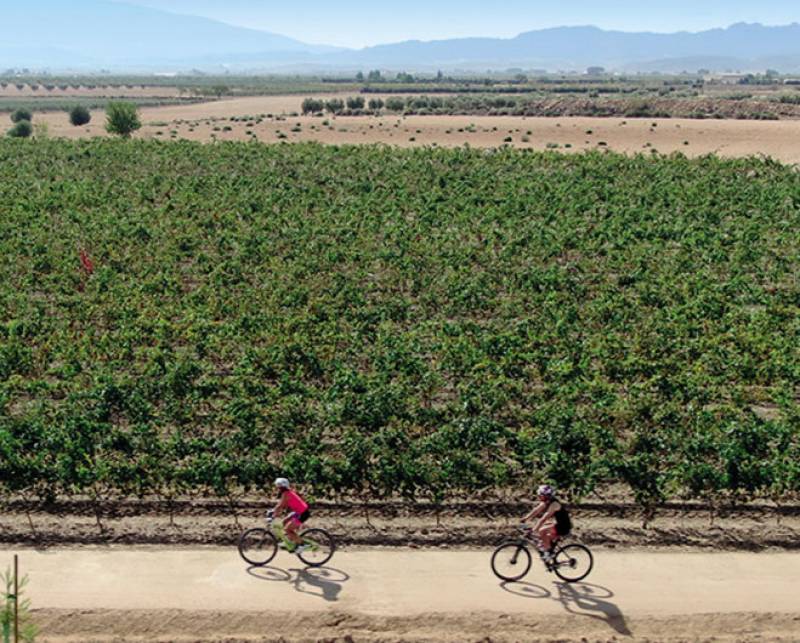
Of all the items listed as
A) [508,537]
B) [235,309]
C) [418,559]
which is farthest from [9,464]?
[235,309]

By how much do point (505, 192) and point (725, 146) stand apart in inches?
1465

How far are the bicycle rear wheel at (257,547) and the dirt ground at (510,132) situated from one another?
59118 millimetres

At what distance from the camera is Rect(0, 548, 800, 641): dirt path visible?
13453mm

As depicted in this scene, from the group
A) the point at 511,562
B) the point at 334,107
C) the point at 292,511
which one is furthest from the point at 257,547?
the point at 334,107

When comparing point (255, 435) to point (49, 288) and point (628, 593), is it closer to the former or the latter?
point (628, 593)

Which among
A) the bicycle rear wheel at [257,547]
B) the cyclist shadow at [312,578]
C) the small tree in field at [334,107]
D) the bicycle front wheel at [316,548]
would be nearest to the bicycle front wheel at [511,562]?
the cyclist shadow at [312,578]

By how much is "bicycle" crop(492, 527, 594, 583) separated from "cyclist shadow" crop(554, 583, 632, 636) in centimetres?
21

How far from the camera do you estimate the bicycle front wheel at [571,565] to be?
47.3 ft

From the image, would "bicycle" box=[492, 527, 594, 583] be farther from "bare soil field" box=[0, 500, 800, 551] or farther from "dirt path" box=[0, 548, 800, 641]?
"bare soil field" box=[0, 500, 800, 551]

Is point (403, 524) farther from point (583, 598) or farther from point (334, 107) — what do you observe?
point (334, 107)

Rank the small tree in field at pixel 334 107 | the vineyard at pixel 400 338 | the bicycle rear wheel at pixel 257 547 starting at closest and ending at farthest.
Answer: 1. the bicycle rear wheel at pixel 257 547
2. the vineyard at pixel 400 338
3. the small tree in field at pixel 334 107

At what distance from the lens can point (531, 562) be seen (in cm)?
Result: 1465

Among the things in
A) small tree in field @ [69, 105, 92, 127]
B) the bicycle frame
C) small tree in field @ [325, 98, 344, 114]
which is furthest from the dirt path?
small tree in field @ [325, 98, 344, 114]

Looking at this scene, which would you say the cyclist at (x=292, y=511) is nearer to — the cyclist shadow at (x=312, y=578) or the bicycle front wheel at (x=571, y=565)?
the cyclist shadow at (x=312, y=578)
